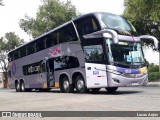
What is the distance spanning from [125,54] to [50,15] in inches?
979

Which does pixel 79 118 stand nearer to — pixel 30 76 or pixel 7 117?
pixel 7 117

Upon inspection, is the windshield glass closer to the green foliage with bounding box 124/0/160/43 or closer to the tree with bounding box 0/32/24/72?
the green foliage with bounding box 124/0/160/43

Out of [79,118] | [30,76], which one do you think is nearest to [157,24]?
[30,76]

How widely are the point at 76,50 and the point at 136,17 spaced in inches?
611

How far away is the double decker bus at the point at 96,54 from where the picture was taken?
1462 centimetres

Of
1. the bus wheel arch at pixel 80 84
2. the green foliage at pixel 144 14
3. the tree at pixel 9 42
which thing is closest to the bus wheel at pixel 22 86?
the bus wheel arch at pixel 80 84

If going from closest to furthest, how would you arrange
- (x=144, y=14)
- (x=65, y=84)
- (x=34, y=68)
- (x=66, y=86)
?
(x=66, y=86) < (x=65, y=84) < (x=34, y=68) < (x=144, y=14)

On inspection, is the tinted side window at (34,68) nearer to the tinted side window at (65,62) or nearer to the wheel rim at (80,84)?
the tinted side window at (65,62)

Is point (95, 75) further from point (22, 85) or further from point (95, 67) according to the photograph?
point (22, 85)

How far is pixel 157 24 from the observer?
1252 inches

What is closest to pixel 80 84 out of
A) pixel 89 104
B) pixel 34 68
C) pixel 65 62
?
pixel 65 62

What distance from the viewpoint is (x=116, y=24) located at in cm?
1558

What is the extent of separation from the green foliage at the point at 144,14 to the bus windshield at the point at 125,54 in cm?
1178

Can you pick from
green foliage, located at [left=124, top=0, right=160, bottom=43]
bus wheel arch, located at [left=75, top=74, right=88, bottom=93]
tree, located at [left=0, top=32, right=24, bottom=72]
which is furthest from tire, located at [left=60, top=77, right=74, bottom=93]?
tree, located at [left=0, top=32, right=24, bottom=72]
